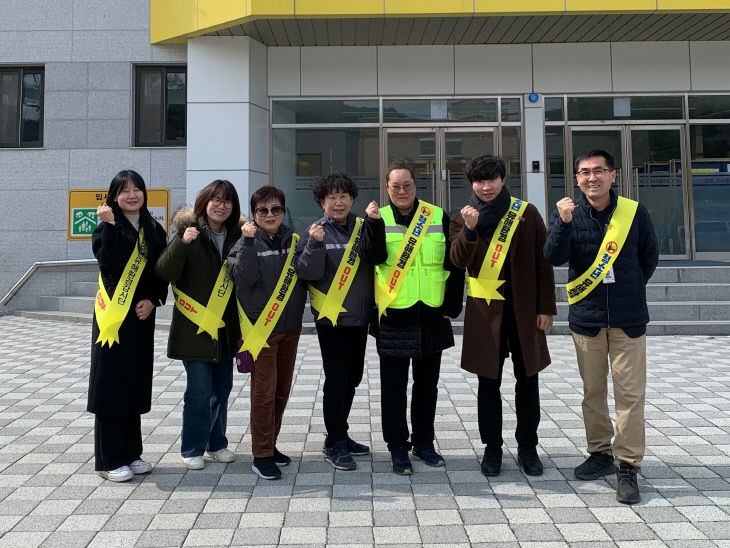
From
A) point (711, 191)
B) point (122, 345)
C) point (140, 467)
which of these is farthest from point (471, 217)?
point (711, 191)

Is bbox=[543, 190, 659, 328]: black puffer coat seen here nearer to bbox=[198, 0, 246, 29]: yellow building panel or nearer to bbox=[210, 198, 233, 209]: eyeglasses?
bbox=[210, 198, 233, 209]: eyeglasses

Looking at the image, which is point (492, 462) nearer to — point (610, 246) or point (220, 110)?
point (610, 246)

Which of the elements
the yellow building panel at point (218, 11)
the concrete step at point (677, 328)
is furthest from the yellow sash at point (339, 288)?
the yellow building panel at point (218, 11)

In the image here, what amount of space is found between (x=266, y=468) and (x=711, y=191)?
12.2 meters

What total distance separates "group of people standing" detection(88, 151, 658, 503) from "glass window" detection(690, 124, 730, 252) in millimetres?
10378

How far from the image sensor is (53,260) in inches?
491

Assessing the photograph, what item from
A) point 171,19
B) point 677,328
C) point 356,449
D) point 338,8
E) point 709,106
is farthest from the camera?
point 709,106

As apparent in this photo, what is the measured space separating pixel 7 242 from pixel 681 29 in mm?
14214

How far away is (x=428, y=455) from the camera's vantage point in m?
3.93

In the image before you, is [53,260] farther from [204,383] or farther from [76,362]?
[204,383]

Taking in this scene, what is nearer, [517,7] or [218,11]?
[517,7]

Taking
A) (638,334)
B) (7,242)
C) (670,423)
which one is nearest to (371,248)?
(638,334)

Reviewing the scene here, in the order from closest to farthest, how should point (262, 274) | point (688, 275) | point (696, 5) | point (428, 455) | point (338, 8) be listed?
point (262, 274), point (428, 455), point (688, 275), point (696, 5), point (338, 8)

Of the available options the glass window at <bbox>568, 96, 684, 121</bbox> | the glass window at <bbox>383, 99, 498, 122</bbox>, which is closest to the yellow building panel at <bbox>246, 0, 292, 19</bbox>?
the glass window at <bbox>383, 99, 498, 122</bbox>
